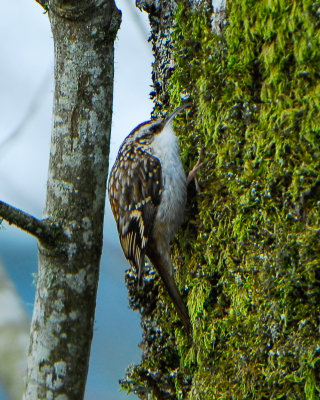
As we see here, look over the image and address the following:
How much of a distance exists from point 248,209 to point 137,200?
0.73m

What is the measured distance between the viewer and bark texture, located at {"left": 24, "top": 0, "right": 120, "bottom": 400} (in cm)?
216

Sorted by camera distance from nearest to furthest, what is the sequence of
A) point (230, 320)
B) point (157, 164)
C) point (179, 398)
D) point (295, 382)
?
point (295, 382), point (230, 320), point (179, 398), point (157, 164)

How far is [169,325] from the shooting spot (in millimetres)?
2467

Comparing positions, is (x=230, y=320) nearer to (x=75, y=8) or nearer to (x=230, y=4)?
(x=230, y=4)

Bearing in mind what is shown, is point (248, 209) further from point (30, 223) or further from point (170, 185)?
point (30, 223)

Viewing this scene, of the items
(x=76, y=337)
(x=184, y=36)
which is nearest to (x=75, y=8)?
(x=184, y=36)

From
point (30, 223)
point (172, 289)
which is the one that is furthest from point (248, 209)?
point (30, 223)

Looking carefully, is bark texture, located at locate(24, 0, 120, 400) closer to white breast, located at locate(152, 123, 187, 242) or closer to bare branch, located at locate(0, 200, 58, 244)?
bare branch, located at locate(0, 200, 58, 244)

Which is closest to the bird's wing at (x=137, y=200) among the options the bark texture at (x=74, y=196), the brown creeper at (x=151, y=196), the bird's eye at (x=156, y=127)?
the brown creeper at (x=151, y=196)

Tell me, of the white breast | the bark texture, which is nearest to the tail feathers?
the white breast

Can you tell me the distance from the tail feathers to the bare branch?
1.52ft

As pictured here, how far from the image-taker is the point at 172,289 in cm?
239

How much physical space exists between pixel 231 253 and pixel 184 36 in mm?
818

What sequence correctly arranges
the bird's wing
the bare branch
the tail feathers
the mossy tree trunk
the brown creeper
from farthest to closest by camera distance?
the bird's wing, the brown creeper, the tail feathers, the bare branch, the mossy tree trunk
